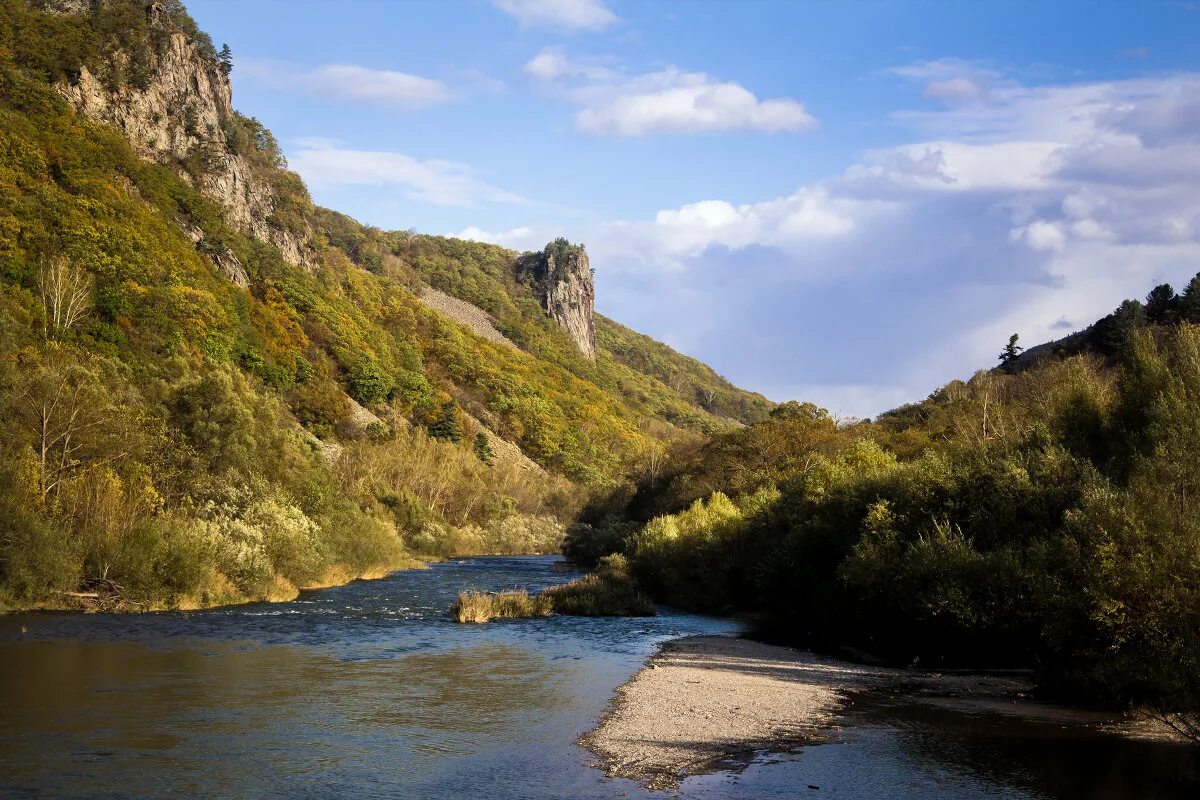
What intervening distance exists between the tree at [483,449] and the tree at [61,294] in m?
74.0

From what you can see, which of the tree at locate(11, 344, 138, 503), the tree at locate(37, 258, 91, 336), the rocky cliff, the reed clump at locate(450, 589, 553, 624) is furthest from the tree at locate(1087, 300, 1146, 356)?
the rocky cliff

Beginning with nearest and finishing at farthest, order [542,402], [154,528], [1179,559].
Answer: [1179,559] → [154,528] → [542,402]

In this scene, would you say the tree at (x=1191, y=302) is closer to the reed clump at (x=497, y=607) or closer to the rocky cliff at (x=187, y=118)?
the reed clump at (x=497, y=607)

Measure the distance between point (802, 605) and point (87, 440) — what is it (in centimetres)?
3466

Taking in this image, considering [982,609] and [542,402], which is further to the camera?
[542,402]

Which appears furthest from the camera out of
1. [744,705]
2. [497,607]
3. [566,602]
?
[566,602]

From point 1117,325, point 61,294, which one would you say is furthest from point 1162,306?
point 61,294

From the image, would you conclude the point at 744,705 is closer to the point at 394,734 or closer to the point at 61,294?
the point at 394,734

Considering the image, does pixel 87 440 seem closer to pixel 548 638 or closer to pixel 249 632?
pixel 249 632

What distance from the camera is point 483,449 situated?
14038 centimetres

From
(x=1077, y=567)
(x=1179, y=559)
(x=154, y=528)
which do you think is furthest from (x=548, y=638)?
(x=1179, y=559)

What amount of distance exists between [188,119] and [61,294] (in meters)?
53.8

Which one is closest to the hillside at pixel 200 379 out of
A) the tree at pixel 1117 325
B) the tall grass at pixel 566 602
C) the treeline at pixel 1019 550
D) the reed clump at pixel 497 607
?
the reed clump at pixel 497 607

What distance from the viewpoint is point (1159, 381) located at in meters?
29.4
